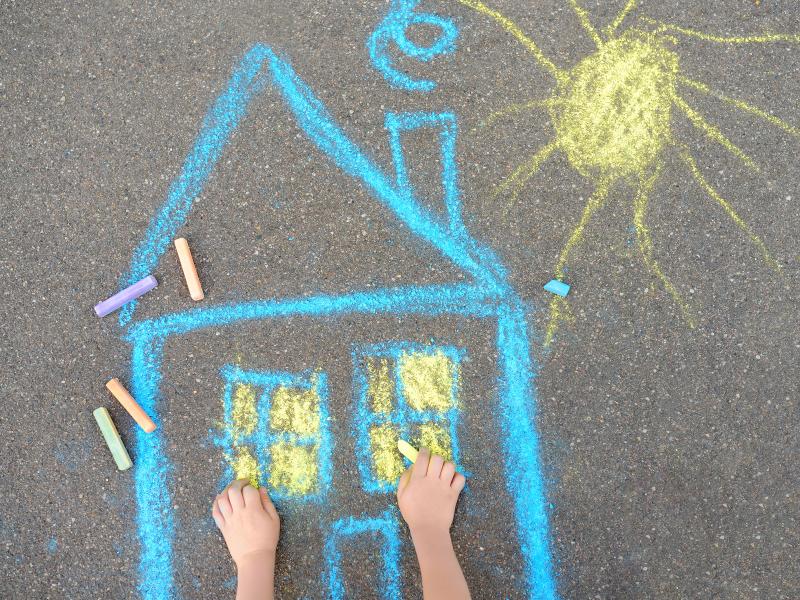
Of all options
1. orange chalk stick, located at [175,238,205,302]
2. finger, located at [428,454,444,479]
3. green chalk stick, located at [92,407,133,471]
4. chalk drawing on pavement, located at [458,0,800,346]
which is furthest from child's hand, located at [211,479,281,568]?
chalk drawing on pavement, located at [458,0,800,346]

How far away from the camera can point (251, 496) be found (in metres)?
2.12

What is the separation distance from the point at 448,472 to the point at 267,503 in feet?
2.40

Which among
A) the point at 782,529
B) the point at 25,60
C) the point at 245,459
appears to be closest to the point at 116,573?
the point at 245,459

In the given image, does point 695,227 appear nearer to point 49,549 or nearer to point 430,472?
point 430,472

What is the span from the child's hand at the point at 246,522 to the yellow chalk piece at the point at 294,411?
28 cm

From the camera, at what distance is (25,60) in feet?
7.64

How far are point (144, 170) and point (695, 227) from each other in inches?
90.9

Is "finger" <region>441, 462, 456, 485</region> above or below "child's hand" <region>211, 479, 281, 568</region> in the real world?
above

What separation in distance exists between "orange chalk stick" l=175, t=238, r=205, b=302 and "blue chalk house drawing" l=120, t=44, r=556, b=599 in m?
0.07

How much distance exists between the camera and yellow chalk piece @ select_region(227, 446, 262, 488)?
217 cm

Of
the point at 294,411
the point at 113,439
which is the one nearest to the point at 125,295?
the point at 113,439

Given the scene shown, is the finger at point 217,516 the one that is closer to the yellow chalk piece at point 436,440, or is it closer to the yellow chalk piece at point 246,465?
the yellow chalk piece at point 246,465

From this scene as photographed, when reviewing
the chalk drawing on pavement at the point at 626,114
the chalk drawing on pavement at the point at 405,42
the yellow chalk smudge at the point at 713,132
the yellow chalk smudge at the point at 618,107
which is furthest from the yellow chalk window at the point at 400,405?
the yellow chalk smudge at the point at 713,132

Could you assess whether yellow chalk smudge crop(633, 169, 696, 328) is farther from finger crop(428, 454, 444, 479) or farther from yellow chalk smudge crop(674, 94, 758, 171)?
finger crop(428, 454, 444, 479)
